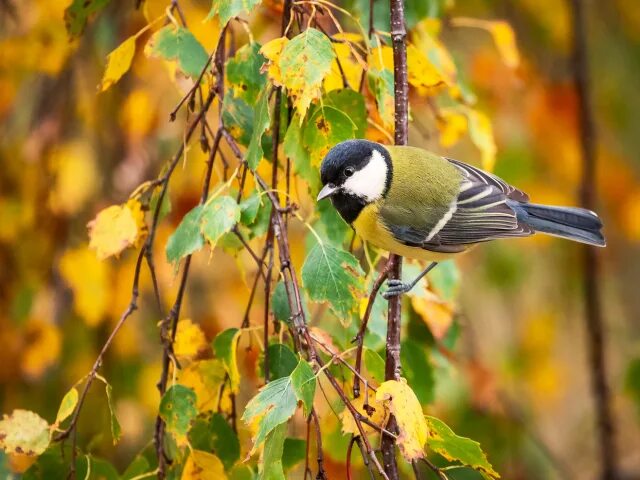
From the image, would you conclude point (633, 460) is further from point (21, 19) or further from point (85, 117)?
point (21, 19)

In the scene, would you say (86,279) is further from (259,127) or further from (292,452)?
(259,127)

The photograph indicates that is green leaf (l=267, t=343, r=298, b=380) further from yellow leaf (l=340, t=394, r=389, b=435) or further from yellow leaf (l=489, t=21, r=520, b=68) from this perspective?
yellow leaf (l=489, t=21, r=520, b=68)

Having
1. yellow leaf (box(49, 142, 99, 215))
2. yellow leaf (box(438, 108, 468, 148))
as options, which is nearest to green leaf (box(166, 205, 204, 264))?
yellow leaf (box(438, 108, 468, 148))

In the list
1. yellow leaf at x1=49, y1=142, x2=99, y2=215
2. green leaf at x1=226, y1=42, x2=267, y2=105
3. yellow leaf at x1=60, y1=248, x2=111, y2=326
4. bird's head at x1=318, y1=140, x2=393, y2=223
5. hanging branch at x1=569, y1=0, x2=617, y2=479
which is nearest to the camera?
green leaf at x1=226, y1=42, x2=267, y2=105

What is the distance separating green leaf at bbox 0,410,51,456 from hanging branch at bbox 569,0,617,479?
2.36 metres

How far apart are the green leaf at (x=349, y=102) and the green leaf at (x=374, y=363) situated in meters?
0.43

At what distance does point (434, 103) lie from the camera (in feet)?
7.35

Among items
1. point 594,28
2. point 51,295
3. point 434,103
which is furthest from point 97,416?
point 594,28

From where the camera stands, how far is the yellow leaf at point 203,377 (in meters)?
1.63

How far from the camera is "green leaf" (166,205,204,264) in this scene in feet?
4.95

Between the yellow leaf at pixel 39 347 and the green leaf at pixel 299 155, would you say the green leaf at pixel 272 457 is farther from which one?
the yellow leaf at pixel 39 347

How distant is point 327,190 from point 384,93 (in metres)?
0.23

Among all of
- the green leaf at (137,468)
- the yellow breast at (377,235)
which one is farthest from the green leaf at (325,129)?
the green leaf at (137,468)

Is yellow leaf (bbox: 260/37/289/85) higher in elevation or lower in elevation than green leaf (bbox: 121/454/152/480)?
higher
